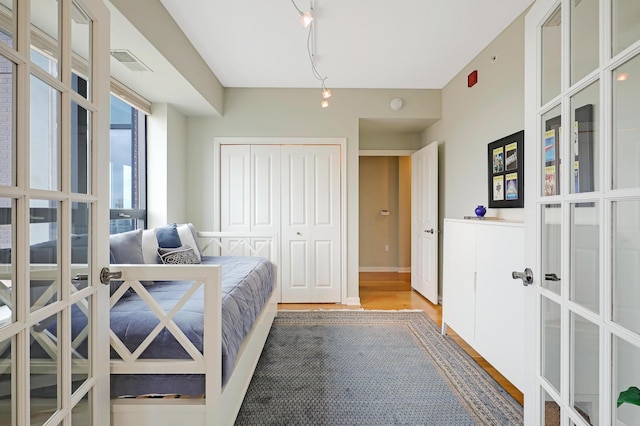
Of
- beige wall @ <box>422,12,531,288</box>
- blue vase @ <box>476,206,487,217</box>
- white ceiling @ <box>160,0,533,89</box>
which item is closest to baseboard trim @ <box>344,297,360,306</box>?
beige wall @ <box>422,12,531,288</box>

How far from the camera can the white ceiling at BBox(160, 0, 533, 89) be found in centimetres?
227

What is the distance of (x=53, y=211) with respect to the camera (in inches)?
38.5

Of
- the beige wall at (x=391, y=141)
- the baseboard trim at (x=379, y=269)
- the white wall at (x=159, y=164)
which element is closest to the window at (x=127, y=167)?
the white wall at (x=159, y=164)

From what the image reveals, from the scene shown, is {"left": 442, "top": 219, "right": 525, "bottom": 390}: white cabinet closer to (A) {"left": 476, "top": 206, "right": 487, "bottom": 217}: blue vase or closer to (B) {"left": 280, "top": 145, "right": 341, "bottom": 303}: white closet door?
(A) {"left": 476, "top": 206, "right": 487, "bottom": 217}: blue vase

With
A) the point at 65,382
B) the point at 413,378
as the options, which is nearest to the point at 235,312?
the point at 65,382

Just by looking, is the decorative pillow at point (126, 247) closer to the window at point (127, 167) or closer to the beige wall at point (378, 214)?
the window at point (127, 167)

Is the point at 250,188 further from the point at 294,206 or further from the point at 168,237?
the point at 168,237

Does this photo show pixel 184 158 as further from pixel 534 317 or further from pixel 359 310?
pixel 534 317

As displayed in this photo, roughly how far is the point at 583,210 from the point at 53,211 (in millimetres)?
1632

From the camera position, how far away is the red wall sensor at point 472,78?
3017mm

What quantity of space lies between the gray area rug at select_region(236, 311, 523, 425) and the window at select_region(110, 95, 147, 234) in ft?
5.93

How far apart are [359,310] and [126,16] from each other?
10.7ft

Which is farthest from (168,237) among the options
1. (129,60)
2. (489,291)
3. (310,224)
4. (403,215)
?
(403,215)

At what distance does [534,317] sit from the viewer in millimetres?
1204
